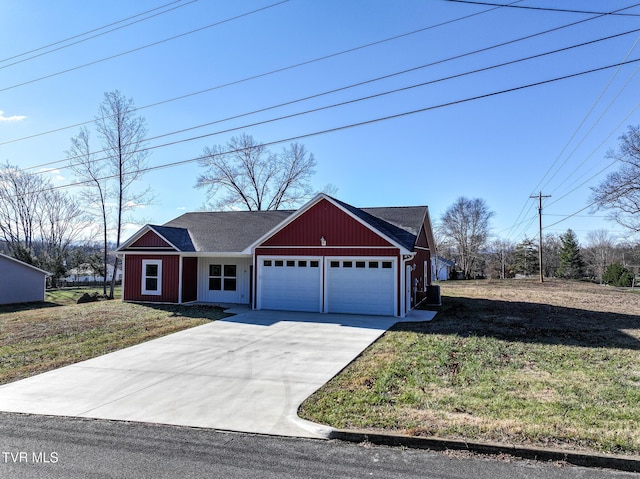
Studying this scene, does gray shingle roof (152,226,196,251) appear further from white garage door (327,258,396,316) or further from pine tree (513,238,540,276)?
pine tree (513,238,540,276)

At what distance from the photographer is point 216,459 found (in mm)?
4250

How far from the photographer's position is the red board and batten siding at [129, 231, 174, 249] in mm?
18391

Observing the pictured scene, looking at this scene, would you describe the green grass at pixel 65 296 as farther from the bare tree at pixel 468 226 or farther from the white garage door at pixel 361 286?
the bare tree at pixel 468 226

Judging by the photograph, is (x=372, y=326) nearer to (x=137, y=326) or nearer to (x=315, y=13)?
(x=137, y=326)

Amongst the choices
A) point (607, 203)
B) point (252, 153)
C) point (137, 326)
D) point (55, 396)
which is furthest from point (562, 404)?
point (252, 153)

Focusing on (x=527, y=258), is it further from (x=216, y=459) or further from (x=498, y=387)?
(x=216, y=459)

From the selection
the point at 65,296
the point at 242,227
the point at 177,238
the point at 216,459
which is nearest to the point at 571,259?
the point at 242,227

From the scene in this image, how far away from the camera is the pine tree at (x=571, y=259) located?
53.8m

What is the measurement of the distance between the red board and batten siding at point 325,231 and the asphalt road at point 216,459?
424 inches

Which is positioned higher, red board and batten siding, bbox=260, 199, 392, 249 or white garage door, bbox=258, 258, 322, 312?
red board and batten siding, bbox=260, 199, 392, 249

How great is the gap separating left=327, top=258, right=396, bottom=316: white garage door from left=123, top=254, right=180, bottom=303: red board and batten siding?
749 cm

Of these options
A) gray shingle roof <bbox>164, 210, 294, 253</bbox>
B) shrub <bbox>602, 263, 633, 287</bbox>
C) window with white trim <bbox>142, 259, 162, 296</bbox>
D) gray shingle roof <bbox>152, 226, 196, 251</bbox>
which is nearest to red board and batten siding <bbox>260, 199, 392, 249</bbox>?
gray shingle roof <bbox>164, 210, 294, 253</bbox>

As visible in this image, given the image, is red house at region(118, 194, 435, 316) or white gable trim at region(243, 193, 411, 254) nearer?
white gable trim at region(243, 193, 411, 254)

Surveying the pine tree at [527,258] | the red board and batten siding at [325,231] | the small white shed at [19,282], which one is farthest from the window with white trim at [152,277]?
the pine tree at [527,258]
